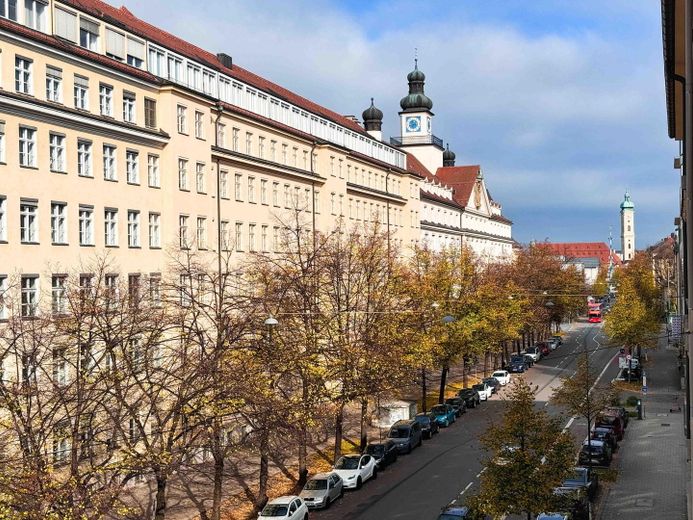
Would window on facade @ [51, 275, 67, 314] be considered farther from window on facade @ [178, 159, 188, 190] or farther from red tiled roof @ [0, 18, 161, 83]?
window on facade @ [178, 159, 188, 190]

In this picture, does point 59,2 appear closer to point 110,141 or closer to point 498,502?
point 110,141

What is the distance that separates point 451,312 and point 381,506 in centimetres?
2456

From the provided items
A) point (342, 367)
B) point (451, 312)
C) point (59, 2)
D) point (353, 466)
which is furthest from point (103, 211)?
point (451, 312)

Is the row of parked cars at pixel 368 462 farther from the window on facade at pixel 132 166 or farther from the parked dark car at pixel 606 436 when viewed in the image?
the window on facade at pixel 132 166

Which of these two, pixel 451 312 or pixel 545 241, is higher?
pixel 545 241

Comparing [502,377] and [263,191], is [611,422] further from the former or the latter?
[263,191]

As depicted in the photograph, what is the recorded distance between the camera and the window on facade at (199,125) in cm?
4409

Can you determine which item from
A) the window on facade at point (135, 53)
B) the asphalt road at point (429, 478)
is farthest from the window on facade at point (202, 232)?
the asphalt road at point (429, 478)

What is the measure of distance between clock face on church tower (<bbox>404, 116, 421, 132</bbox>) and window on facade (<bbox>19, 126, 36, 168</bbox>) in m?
94.5

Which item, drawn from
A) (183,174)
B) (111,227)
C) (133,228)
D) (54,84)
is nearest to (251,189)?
(183,174)

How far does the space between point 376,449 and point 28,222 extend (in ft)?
60.7

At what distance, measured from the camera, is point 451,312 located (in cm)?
5591

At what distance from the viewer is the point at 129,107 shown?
128 feet

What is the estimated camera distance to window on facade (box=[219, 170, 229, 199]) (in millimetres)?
46656
